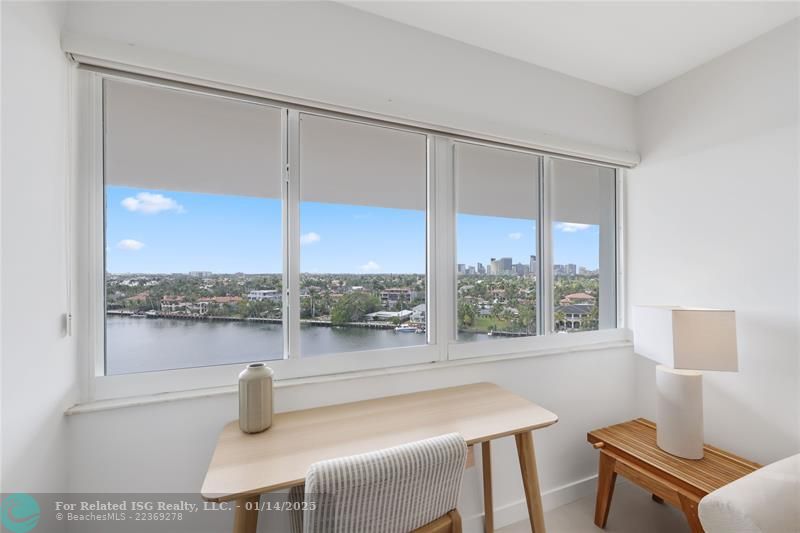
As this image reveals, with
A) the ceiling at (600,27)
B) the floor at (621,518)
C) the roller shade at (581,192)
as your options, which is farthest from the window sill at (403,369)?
the ceiling at (600,27)

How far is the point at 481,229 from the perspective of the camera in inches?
76.1

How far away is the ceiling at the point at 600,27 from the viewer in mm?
1535

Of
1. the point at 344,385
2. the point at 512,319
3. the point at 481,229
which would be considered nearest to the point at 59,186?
the point at 344,385

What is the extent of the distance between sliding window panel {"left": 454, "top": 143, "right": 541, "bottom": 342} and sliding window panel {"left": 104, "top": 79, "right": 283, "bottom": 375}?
3.21 ft

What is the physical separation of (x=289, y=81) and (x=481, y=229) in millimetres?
1217

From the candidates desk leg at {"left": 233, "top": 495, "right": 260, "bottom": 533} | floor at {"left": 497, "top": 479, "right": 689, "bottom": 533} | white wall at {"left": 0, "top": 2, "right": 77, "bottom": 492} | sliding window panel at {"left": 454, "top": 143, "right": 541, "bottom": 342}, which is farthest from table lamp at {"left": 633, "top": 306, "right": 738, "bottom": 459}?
white wall at {"left": 0, "top": 2, "right": 77, "bottom": 492}

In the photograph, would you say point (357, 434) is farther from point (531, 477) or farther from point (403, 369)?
point (531, 477)

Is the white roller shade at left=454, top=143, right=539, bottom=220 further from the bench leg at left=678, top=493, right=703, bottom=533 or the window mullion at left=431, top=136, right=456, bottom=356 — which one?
the bench leg at left=678, top=493, right=703, bottom=533

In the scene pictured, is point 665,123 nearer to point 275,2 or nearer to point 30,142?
point 275,2

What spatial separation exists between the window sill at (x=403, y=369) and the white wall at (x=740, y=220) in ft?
1.26

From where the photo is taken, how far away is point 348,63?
5.08ft

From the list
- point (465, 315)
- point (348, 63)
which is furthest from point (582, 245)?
point (348, 63)

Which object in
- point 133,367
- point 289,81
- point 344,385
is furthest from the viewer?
point 344,385

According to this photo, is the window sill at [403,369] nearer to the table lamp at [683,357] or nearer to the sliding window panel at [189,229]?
the sliding window panel at [189,229]
